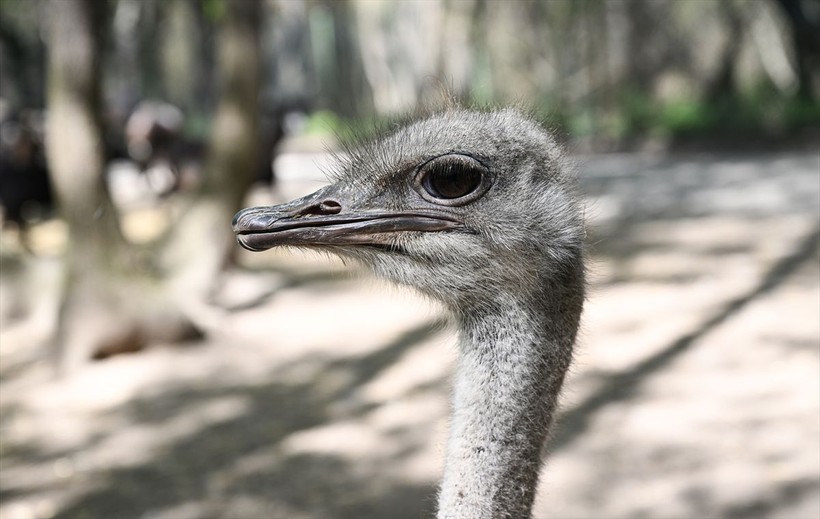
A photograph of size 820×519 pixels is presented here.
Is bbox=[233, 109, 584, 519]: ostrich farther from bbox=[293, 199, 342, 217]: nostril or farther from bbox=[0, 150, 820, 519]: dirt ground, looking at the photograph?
bbox=[0, 150, 820, 519]: dirt ground

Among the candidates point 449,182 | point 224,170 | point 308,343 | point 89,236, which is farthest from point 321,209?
point 224,170

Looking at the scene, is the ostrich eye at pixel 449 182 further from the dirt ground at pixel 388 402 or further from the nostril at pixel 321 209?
the dirt ground at pixel 388 402

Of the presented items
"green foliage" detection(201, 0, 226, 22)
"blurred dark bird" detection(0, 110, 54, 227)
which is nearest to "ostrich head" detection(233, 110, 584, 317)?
"green foliage" detection(201, 0, 226, 22)

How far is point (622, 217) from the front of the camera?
9680 millimetres

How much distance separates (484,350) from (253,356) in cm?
421

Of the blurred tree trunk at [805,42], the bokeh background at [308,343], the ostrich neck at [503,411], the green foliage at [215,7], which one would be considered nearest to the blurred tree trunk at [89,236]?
the bokeh background at [308,343]

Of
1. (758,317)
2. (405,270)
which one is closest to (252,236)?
(405,270)

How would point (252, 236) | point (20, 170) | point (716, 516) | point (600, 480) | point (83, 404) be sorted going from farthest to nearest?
1. point (20, 170)
2. point (83, 404)
3. point (600, 480)
4. point (716, 516)
5. point (252, 236)

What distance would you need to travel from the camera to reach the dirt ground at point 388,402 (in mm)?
3979

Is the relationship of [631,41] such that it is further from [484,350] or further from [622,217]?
[484,350]

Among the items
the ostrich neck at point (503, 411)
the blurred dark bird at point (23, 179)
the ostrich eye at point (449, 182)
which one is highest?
the blurred dark bird at point (23, 179)

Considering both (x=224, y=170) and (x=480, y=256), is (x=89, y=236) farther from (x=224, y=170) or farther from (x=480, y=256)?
(x=480, y=256)

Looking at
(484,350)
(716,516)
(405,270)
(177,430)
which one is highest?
(177,430)

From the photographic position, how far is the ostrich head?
A: 2004 mm
